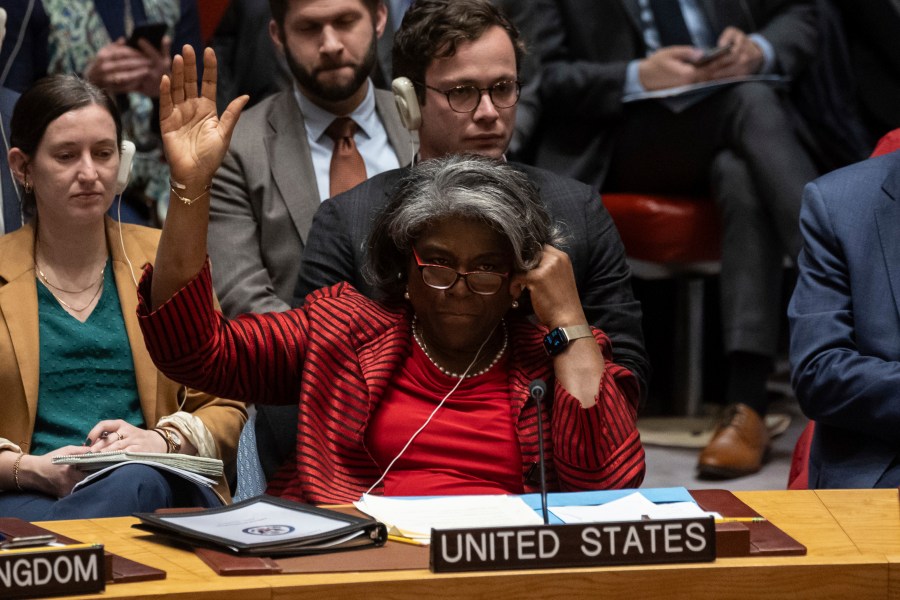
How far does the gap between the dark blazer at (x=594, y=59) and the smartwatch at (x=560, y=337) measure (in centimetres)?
187

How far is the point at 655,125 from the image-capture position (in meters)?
4.15

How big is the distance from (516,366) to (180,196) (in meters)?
0.62

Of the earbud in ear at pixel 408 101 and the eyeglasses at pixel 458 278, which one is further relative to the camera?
the earbud in ear at pixel 408 101

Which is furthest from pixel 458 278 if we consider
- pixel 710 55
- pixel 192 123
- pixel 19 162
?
pixel 710 55

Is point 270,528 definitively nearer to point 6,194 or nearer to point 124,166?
point 124,166

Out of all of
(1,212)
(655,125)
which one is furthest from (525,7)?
(1,212)

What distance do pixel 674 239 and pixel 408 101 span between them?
4.94ft

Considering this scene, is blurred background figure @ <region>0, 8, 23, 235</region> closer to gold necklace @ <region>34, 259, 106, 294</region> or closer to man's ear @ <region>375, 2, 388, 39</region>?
gold necklace @ <region>34, 259, 106, 294</region>

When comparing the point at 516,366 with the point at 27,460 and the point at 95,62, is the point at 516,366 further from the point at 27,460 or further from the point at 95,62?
the point at 95,62

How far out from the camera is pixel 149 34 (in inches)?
140

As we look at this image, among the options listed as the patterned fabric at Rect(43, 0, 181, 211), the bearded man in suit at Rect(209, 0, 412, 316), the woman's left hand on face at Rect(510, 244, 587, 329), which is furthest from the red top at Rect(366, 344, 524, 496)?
the patterned fabric at Rect(43, 0, 181, 211)

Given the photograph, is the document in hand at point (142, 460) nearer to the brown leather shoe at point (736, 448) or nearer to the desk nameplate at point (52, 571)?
the desk nameplate at point (52, 571)

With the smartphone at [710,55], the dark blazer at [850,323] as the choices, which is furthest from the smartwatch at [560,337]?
the smartphone at [710,55]

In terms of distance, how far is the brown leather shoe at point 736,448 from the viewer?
12.2 ft
